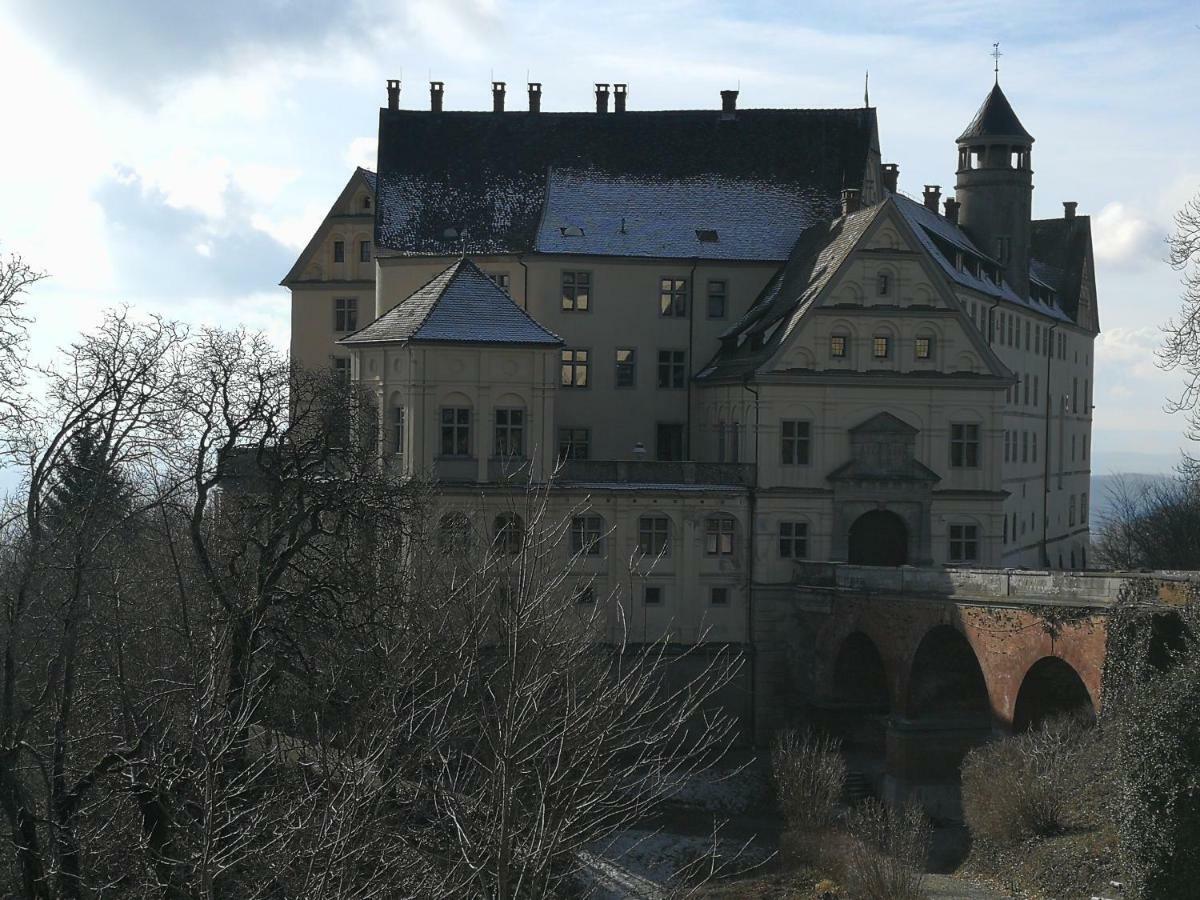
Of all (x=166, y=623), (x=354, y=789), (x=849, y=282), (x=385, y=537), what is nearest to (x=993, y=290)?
(x=849, y=282)

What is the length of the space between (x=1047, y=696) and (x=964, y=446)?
11313 mm

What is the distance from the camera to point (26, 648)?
71.9 ft

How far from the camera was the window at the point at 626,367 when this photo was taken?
51000mm

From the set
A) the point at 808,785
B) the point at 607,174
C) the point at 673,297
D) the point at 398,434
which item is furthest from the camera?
the point at 607,174

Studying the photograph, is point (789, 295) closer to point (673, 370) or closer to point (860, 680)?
point (673, 370)

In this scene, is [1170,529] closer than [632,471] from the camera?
No

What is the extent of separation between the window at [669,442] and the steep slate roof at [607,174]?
18.0ft

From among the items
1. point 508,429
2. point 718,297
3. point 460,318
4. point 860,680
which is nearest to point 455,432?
point 508,429

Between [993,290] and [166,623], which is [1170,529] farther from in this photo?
[166,623]

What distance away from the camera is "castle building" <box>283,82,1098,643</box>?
144 feet

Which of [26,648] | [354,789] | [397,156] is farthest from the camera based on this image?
[397,156]

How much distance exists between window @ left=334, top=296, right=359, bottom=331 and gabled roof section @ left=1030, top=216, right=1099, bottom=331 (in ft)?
99.8

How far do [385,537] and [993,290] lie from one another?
31102 mm

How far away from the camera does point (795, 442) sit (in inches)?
1793
